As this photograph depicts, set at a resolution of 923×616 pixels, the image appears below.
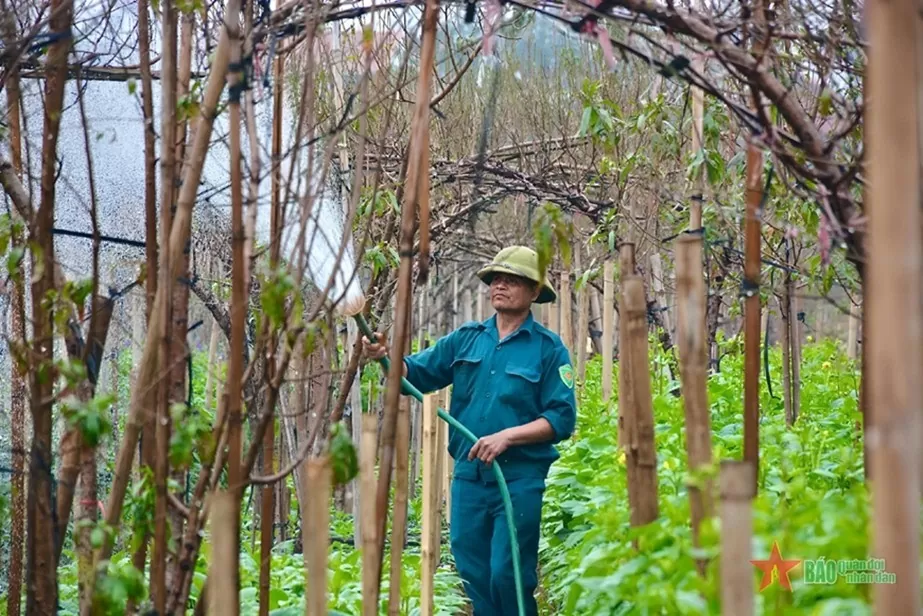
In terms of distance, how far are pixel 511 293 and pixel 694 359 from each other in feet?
7.95

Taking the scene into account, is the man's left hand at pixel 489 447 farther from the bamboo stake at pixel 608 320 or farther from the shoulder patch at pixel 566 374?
the bamboo stake at pixel 608 320

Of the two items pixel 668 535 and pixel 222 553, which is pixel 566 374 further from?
pixel 222 553

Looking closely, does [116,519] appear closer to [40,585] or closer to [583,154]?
[40,585]

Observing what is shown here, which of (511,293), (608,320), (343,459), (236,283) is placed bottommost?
(343,459)

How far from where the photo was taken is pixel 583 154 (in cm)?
1024

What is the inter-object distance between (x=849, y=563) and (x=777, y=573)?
0.14 metres

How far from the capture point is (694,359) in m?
2.15

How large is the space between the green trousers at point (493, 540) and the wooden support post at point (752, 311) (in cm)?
179

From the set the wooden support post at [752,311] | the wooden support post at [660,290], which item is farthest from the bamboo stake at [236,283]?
the wooden support post at [660,290]

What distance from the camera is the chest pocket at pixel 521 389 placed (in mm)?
4488

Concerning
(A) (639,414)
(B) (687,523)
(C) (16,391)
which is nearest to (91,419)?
(A) (639,414)

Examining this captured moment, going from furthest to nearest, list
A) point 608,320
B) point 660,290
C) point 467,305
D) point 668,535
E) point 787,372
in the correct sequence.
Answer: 1. point 467,305
2. point 660,290
3. point 608,320
4. point 787,372
5. point 668,535

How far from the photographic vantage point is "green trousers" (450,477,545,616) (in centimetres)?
436

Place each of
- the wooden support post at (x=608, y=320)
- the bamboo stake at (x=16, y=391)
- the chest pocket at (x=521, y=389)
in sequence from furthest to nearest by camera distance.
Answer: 1. the wooden support post at (x=608, y=320)
2. the chest pocket at (x=521, y=389)
3. the bamboo stake at (x=16, y=391)
